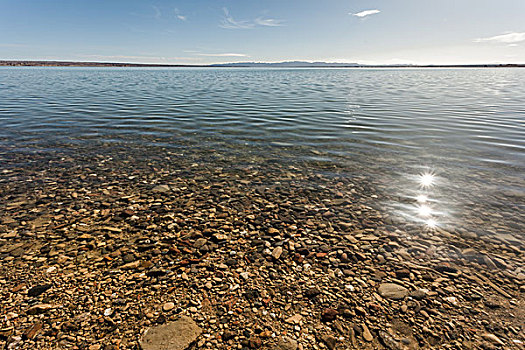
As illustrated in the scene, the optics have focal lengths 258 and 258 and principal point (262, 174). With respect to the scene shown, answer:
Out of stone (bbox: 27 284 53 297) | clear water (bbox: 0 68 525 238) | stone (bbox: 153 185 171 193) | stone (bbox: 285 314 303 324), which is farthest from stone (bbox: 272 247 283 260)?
stone (bbox: 153 185 171 193)

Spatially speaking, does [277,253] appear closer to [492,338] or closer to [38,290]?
[492,338]

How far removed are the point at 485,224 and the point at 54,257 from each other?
10823 millimetres

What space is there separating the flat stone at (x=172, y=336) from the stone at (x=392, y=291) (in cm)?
346

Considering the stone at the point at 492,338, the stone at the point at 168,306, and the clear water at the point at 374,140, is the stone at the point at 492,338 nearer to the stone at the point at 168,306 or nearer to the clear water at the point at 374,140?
the clear water at the point at 374,140

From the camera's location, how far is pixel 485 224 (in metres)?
7.04

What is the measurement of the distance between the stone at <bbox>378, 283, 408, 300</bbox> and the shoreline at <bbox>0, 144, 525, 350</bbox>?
20 mm

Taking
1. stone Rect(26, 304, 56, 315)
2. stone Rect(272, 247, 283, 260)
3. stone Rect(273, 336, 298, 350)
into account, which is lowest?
stone Rect(273, 336, 298, 350)

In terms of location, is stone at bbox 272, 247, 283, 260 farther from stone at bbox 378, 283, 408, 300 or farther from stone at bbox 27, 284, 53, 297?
stone at bbox 27, 284, 53, 297

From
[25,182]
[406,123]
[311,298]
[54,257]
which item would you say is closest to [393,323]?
[311,298]

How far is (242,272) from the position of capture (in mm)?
5484

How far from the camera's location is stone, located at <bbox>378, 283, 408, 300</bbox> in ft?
16.0

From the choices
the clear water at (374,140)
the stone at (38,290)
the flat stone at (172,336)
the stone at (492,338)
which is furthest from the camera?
the clear water at (374,140)

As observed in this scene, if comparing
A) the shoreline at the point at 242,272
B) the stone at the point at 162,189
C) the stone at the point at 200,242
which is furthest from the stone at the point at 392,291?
the stone at the point at 162,189

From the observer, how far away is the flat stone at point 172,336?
3881 mm
